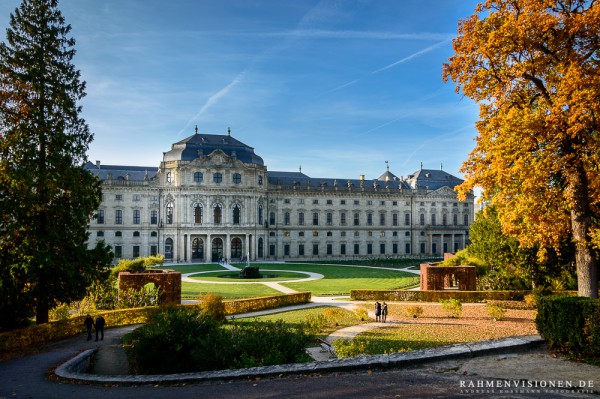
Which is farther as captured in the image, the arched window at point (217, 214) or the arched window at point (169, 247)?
the arched window at point (217, 214)

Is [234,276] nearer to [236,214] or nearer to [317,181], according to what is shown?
[236,214]

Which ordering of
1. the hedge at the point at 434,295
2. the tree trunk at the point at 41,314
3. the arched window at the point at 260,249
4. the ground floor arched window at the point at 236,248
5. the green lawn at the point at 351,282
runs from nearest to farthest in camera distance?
Answer: the tree trunk at the point at 41,314, the hedge at the point at 434,295, the green lawn at the point at 351,282, the ground floor arched window at the point at 236,248, the arched window at the point at 260,249

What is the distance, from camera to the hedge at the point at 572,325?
11.1 meters

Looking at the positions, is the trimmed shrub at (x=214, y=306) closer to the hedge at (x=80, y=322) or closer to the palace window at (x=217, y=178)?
the hedge at (x=80, y=322)

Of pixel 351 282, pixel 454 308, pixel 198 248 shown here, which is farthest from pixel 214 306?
pixel 198 248

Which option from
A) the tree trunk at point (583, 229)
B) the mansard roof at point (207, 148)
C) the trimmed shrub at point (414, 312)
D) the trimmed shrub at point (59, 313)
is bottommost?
the trimmed shrub at point (414, 312)

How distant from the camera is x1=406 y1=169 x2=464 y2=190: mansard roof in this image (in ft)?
245

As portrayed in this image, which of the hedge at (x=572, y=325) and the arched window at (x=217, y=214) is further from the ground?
the arched window at (x=217, y=214)

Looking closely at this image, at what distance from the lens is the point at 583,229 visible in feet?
51.7

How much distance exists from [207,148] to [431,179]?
128 ft

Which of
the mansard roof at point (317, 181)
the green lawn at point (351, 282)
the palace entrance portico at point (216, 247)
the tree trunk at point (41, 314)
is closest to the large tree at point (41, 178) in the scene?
the tree trunk at point (41, 314)

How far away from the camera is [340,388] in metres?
9.12

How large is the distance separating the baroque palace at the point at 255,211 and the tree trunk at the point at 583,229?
163ft

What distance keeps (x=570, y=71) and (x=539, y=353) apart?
29.0 feet
